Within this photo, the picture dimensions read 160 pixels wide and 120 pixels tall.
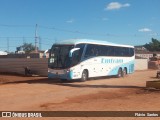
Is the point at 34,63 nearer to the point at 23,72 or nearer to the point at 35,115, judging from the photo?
the point at 23,72

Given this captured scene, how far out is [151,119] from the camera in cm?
1090

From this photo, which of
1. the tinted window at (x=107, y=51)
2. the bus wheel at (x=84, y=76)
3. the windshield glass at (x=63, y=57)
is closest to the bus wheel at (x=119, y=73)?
the tinted window at (x=107, y=51)

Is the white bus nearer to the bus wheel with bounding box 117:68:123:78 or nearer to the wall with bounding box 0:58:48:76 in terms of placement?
the bus wheel with bounding box 117:68:123:78

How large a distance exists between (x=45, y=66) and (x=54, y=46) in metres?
8.12

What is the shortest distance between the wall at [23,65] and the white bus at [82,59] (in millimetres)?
6719

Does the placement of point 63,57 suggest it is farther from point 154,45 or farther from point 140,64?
point 154,45

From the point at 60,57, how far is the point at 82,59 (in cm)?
173

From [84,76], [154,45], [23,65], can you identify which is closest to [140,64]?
[23,65]

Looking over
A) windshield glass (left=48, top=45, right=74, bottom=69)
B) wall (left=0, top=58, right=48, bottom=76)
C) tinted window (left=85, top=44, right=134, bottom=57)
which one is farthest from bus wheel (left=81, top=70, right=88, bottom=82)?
wall (left=0, top=58, right=48, bottom=76)

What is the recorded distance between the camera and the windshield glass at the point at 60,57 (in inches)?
982

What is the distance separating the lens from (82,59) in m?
25.9

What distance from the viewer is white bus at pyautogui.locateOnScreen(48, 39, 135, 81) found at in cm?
2500

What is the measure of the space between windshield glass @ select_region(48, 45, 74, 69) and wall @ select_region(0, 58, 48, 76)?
322 inches

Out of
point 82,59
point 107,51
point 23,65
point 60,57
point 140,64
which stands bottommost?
point 140,64
